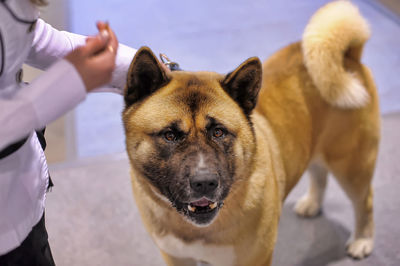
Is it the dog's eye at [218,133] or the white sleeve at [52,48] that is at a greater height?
the white sleeve at [52,48]

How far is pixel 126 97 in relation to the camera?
4.38 feet

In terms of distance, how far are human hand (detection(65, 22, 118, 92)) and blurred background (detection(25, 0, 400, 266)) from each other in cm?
78

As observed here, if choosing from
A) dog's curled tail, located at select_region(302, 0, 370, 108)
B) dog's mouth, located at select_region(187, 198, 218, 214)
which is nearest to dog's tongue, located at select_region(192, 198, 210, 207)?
dog's mouth, located at select_region(187, 198, 218, 214)

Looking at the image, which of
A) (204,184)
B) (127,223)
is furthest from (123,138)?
(204,184)

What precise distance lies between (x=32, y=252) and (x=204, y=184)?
495mm

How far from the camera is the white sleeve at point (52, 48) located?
3.87 feet

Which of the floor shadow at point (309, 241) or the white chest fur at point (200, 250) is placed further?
the floor shadow at point (309, 241)

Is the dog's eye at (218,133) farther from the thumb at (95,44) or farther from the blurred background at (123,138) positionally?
the blurred background at (123,138)

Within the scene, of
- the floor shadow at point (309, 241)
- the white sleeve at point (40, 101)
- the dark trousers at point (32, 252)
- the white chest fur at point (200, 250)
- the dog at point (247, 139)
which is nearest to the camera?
the white sleeve at point (40, 101)

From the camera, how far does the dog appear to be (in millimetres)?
1274

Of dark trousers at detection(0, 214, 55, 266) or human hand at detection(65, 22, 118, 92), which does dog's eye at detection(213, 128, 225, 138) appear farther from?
dark trousers at detection(0, 214, 55, 266)

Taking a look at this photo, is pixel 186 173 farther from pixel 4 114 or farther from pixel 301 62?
pixel 301 62

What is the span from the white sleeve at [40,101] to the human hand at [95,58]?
0.02m

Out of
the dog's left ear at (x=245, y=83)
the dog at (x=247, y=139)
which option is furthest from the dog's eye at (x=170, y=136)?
the dog's left ear at (x=245, y=83)
